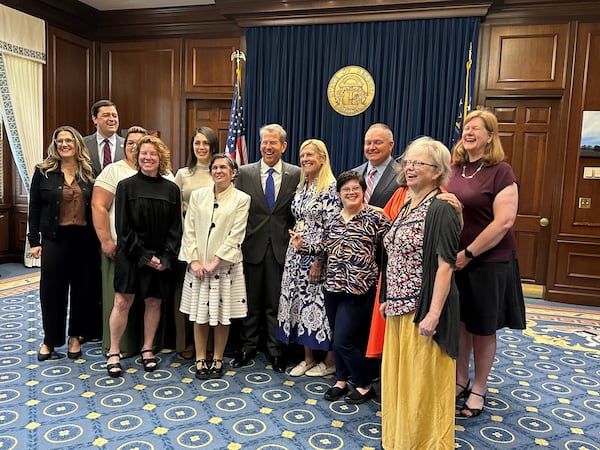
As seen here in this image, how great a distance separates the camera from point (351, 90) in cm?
584

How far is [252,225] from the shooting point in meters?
3.18

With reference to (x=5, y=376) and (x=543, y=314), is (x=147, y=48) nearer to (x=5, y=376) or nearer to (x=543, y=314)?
(x=5, y=376)

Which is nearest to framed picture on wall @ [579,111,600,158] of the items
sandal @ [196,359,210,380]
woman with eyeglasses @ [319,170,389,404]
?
woman with eyeglasses @ [319,170,389,404]

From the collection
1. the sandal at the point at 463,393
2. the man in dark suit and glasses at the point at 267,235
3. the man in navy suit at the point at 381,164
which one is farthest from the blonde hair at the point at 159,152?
the sandal at the point at 463,393

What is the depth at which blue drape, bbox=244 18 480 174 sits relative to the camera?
5543mm

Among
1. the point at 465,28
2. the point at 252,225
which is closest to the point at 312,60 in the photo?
the point at 465,28

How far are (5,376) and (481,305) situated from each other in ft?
9.31

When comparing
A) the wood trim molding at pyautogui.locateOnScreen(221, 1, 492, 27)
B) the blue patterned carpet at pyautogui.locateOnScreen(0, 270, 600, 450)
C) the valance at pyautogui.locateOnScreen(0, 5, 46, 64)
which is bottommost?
the blue patterned carpet at pyautogui.locateOnScreen(0, 270, 600, 450)

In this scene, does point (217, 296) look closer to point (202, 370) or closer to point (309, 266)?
point (202, 370)

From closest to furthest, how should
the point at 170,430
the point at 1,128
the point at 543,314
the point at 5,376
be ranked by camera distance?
the point at 170,430 → the point at 5,376 → the point at 543,314 → the point at 1,128

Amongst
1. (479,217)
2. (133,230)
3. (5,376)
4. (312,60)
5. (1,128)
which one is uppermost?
(312,60)

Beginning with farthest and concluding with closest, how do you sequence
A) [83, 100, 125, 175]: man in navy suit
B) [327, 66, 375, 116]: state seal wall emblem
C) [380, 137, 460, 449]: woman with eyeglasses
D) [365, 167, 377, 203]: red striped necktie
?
[327, 66, 375, 116]: state seal wall emblem → [83, 100, 125, 175]: man in navy suit → [365, 167, 377, 203]: red striped necktie → [380, 137, 460, 449]: woman with eyeglasses

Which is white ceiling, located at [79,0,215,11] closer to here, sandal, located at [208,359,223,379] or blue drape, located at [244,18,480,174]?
blue drape, located at [244,18,480,174]

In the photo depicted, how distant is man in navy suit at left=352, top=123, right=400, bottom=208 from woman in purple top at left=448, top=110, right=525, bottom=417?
0.38 metres
